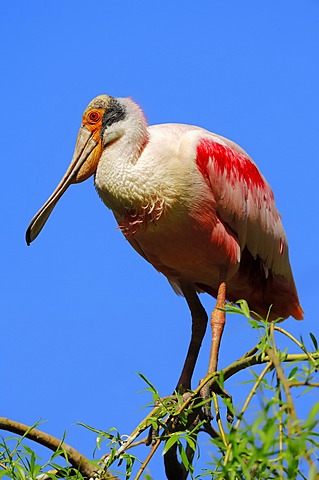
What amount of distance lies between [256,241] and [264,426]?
3924 millimetres

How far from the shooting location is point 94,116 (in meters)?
6.30

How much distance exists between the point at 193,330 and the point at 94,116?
1.48 meters

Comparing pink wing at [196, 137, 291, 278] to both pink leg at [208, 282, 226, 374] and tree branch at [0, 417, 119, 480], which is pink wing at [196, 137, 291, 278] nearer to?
pink leg at [208, 282, 226, 374]

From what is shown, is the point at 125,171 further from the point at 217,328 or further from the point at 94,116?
the point at 217,328

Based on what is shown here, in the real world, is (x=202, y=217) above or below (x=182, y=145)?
below

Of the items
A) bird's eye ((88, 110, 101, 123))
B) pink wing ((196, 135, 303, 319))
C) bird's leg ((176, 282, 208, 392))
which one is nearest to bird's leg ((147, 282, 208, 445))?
bird's leg ((176, 282, 208, 392))

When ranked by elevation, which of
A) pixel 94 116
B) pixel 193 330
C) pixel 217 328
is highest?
pixel 94 116

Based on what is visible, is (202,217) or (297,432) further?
(202,217)

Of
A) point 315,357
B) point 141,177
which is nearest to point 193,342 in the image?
point 141,177

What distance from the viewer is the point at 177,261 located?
6.10m

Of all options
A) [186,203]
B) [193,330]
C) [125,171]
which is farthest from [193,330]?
[125,171]

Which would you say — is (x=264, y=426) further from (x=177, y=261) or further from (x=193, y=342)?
(x=193, y=342)

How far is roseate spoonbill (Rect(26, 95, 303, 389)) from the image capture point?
580 centimetres

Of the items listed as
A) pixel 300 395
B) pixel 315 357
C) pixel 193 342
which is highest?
pixel 193 342
